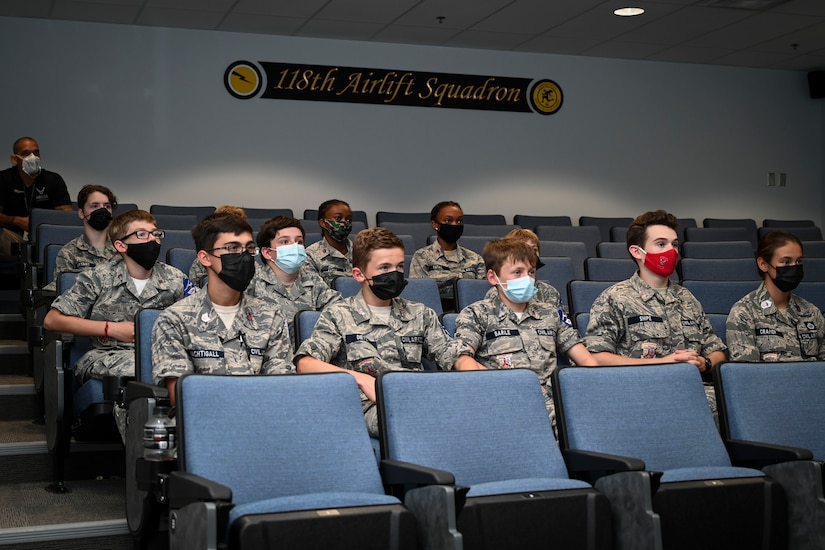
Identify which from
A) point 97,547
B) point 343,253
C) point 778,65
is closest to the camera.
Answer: point 97,547

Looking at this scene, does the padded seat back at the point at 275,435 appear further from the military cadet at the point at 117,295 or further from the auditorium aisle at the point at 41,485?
the military cadet at the point at 117,295

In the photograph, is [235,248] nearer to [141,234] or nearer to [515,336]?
[141,234]

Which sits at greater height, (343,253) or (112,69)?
(112,69)

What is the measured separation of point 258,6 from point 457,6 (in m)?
1.67

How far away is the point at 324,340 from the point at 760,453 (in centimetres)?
153

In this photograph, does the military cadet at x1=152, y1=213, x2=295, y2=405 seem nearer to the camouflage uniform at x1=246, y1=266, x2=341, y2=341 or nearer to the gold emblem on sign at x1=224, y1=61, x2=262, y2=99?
the camouflage uniform at x1=246, y1=266, x2=341, y2=341

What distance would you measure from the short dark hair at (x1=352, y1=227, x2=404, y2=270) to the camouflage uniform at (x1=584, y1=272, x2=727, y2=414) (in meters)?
1.00

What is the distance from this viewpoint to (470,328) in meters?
3.71

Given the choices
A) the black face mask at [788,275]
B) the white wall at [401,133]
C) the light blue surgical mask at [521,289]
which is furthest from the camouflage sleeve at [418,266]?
the white wall at [401,133]

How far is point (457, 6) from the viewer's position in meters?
7.74

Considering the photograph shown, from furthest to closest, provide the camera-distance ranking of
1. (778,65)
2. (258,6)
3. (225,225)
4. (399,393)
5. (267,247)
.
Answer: (778,65) → (258,6) → (267,247) → (225,225) → (399,393)

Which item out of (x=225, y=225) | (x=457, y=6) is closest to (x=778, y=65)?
(x=457, y=6)

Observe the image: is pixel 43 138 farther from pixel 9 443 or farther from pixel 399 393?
pixel 399 393

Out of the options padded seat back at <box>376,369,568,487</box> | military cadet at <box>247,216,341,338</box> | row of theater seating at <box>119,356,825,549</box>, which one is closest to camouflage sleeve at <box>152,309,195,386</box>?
row of theater seating at <box>119,356,825,549</box>
